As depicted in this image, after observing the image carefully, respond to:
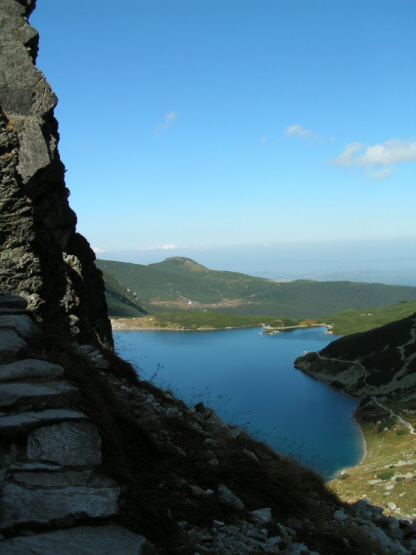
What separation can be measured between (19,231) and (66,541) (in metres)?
8.43

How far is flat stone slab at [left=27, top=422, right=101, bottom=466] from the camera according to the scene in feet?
16.0

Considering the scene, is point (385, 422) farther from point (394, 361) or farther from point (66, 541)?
point (66, 541)

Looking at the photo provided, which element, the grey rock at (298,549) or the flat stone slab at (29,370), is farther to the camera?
the flat stone slab at (29,370)

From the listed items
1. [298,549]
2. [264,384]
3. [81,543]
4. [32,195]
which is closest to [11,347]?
[81,543]

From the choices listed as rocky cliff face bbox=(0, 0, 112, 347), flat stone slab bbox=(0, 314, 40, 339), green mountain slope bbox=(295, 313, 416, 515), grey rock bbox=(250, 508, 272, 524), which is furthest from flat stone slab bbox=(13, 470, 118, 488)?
green mountain slope bbox=(295, 313, 416, 515)

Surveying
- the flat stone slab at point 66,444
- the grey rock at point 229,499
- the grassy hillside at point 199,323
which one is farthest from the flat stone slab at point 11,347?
the grassy hillside at point 199,323

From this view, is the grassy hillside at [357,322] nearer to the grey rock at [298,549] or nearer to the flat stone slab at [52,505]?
the grey rock at [298,549]

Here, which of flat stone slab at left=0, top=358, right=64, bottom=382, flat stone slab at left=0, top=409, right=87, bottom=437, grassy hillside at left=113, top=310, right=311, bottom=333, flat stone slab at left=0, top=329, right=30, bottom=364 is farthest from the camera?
grassy hillside at left=113, top=310, right=311, bottom=333

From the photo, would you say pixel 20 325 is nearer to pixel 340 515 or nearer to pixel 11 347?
pixel 11 347

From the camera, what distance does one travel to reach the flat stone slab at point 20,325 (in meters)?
7.11

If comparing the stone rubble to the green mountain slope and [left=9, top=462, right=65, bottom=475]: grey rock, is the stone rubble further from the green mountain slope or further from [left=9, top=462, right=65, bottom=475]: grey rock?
the green mountain slope

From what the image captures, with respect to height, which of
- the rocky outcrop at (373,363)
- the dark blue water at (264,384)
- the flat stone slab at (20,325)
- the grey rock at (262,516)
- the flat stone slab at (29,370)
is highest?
the flat stone slab at (20,325)

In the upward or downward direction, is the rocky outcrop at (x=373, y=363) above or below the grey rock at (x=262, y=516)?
below

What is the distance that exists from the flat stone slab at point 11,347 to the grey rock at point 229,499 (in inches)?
131
